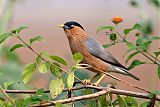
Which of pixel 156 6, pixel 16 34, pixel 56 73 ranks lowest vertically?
pixel 56 73

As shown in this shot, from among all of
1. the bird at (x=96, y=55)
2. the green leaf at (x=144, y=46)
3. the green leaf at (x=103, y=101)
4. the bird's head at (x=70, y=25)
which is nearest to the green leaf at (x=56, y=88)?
the green leaf at (x=103, y=101)

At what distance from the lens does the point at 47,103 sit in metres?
1.50

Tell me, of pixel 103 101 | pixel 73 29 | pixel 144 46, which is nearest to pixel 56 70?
pixel 103 101

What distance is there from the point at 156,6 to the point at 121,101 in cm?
107

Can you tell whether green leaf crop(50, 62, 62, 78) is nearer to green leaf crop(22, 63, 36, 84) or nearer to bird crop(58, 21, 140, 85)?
green leaf crop(22, 63, 36, 84)

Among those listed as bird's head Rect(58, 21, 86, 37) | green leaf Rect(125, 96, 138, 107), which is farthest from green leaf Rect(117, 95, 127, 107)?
bird's head Rect(58, 21, 86, 37)

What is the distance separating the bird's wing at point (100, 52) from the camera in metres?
2.49

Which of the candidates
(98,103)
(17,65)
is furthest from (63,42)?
(98,103)

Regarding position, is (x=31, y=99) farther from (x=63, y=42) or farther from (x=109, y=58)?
(x=63, y=42)

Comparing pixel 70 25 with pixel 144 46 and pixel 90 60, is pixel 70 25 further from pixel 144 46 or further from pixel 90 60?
pixel 144 46

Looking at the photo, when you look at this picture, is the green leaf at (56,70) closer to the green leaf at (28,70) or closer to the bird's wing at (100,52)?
the green leaf at (28,70)

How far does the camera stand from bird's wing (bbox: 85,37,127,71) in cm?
249

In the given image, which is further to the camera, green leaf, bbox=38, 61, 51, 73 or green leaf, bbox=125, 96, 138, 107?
green leaf, bbox=125, 96, 138, 107

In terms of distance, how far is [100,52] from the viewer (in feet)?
8.38
